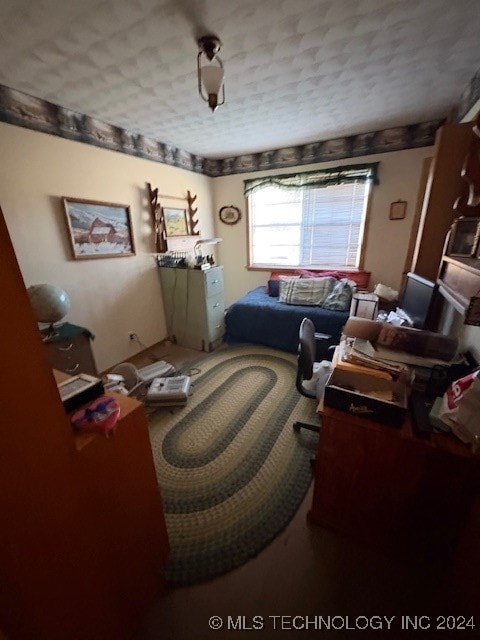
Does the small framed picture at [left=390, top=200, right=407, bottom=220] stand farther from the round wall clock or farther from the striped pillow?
the round wall clock

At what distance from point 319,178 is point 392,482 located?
11.2 ft

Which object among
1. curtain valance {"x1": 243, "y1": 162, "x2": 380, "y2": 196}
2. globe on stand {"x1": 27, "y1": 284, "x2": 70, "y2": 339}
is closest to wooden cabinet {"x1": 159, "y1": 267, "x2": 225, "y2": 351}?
globe on stand {"x1": 27, "y1": 284, "x2": 70, "y2": 339}

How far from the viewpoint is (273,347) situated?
126 inches

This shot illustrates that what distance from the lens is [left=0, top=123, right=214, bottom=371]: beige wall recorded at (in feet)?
6.40

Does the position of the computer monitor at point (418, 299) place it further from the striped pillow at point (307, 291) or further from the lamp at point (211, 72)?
the lamp at point (211, 72)

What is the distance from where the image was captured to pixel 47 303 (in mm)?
1865

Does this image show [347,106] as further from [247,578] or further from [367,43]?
[247,578]

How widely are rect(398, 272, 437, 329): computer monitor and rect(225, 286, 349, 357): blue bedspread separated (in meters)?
0.97

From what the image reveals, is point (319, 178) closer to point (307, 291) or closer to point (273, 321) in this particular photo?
point (307, 291)

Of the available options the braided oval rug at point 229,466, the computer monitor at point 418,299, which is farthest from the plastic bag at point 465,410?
the braided oval rug at point 229,466

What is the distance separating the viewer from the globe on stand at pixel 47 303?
1.83m

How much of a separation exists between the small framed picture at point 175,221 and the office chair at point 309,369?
2.35 m

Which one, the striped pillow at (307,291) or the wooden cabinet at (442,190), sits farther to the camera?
the striped pillow at (307,291)

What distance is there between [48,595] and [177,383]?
168cm
